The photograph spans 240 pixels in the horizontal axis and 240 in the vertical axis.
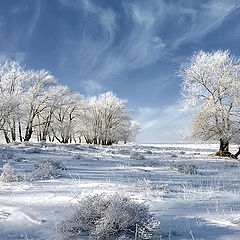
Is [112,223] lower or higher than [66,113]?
lower

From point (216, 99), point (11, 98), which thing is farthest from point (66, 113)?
point (216, 99)

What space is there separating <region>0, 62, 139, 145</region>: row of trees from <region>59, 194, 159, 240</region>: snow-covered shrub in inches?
934

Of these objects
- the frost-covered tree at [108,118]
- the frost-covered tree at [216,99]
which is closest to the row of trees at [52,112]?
the frost-covered tree at [108,118]

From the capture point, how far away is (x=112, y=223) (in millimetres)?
2338

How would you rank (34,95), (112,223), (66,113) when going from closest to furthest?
(112,223) < (34,95) < (66,113)

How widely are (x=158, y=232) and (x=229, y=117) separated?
1686cm

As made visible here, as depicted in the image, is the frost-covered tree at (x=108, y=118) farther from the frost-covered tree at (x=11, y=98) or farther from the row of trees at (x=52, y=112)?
the frost-covered tree at (x=11, y=98)

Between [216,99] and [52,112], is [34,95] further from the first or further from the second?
[216,99]

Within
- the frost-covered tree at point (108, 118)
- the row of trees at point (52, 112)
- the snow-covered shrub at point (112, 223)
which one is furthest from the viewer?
the frost-covered tree at point (108, 118)

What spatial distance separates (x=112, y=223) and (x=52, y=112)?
112 ft

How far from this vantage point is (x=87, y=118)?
143ft

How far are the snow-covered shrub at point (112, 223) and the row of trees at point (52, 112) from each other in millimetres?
23713

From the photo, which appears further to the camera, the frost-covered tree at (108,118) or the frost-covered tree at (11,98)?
the frost-covered tree at (108,118)

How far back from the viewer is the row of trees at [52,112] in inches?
1059
